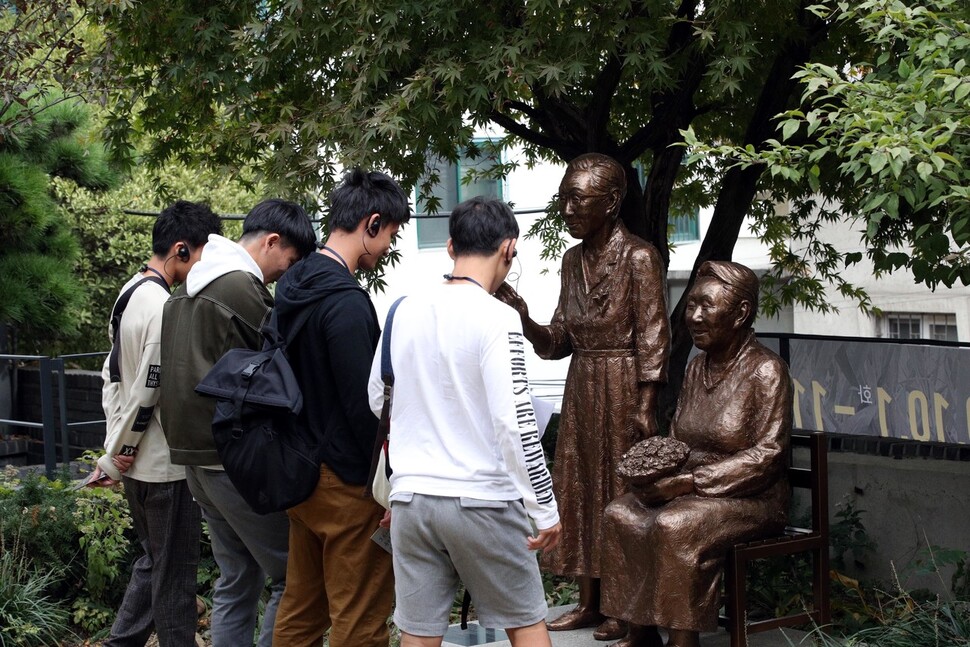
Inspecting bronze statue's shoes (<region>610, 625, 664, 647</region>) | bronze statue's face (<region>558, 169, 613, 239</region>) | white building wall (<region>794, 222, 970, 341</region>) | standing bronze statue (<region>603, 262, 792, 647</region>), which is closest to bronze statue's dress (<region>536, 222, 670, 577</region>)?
bronze statue's face (<region>558, 169, 613, 239</region>)

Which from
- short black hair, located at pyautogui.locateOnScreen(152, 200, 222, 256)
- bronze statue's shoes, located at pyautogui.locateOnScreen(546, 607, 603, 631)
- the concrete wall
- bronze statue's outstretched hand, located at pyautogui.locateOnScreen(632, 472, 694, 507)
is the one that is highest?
short black hair, located at pyautogui.locateOnScreen(152, 200, 222, 256)

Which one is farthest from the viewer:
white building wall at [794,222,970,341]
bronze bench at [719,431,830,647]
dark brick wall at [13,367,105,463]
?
dark brick wall at [13,367,105,463]

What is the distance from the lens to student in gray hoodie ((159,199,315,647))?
4066mm

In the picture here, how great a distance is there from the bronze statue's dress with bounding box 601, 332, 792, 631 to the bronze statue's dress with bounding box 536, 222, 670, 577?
11.6 inches

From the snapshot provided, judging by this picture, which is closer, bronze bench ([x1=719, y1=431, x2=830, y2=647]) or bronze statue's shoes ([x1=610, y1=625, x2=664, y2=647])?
bronze bench ([x1=719, y1=431, x2=830, y2=647])

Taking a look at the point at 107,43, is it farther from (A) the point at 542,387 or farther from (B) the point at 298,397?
(A) the point at 542,387

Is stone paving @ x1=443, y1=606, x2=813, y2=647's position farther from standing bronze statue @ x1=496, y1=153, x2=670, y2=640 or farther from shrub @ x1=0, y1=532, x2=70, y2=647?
shrub @ x1=0, y1=532, x2=70, y2=647

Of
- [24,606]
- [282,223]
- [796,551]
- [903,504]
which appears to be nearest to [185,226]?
[282,223]

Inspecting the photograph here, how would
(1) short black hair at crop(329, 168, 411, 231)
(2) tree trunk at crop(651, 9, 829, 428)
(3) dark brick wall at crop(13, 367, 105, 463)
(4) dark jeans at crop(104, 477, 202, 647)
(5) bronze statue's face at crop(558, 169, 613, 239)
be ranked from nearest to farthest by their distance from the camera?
(1) short black hair at crop(329, 168, 411, 231)
(4) dark jeans at crop(104, 477, 202, 647)
(5) bronze statue's face at crop(558, 169, 613, 239)
(2) tree trunk at crop(651, 9, 829, 428)
(3) dark brick wall at crop(13, 367, 105, 463)

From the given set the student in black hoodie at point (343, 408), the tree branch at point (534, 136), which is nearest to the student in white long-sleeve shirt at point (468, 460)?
the student in black hoodie at point (343, 408)

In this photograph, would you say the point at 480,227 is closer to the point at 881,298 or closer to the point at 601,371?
the point at 601,371

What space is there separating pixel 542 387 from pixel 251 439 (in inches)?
564

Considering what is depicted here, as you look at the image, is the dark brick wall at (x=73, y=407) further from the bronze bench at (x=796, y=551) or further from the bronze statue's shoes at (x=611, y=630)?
the bronze bench at (x=796, y=551)

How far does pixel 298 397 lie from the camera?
353cm
